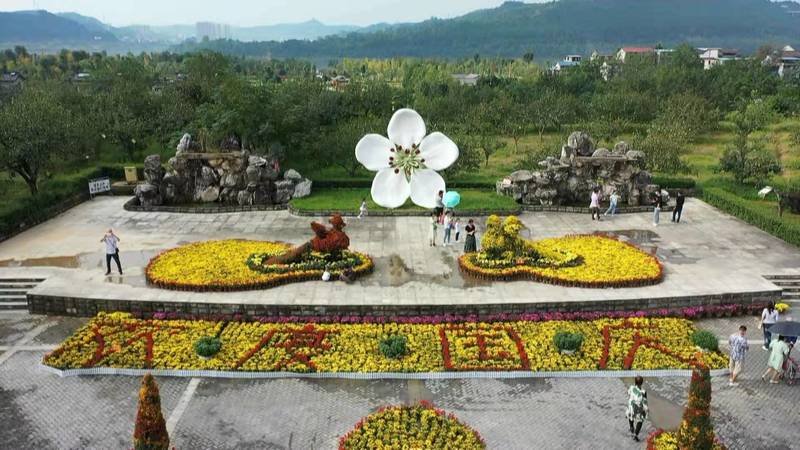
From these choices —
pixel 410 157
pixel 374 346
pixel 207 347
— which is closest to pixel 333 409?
pixel 374 346

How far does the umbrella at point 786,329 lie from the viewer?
13.9m

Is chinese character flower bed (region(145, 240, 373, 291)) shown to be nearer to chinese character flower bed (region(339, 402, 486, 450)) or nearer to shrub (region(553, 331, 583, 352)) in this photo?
shrub (region(553, 331, 583, 352))

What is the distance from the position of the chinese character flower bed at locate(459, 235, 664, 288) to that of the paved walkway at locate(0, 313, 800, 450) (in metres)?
4.31

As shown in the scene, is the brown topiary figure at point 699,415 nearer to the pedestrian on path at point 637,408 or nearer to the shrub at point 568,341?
the pedestrian on path at point 637,408

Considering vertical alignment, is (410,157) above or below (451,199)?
above

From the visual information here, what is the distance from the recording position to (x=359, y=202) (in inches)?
1093

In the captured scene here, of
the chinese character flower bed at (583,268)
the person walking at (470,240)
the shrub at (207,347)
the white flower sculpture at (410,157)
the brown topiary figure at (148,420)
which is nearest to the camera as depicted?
the brown topiary figure at (148,420)

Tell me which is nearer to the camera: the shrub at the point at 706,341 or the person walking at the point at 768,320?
the shrub at the point at 706,341

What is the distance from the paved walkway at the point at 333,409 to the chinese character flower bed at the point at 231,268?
164 inches

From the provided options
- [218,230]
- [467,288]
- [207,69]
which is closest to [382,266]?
[467,288]

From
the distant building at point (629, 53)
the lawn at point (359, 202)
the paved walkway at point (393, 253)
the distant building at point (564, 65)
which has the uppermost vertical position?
the distant building at point (629, 53)

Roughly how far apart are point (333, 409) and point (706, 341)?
9002 mm

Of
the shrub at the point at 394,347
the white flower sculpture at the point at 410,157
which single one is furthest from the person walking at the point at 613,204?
the shrub at the point at 394,347

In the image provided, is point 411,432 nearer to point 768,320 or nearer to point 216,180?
point 768,320
